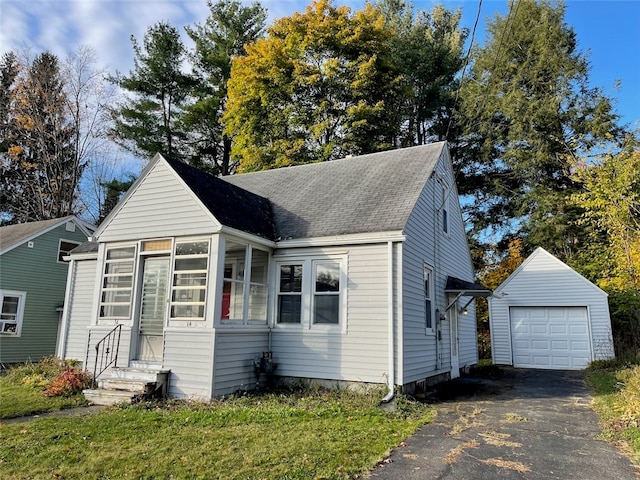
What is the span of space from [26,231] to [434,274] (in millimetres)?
16345

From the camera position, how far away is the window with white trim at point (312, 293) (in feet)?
30.7

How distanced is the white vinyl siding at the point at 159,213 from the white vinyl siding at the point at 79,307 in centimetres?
378

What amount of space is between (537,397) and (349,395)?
14.3ft

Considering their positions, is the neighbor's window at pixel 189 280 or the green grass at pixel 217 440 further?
the neighbor's window at pixel 189 280

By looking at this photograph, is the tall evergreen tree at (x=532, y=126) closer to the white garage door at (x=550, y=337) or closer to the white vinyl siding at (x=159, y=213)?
the white garage door at (x=550, y=337)

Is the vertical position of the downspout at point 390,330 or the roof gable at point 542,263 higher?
the roof gable at point 542,263

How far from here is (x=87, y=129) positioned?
26219 mm

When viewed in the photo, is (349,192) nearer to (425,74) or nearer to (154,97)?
(425,74)

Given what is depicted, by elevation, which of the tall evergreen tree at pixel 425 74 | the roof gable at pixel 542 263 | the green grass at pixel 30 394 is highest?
the tall evergreen tree at pixel 425 74

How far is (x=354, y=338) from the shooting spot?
892cm

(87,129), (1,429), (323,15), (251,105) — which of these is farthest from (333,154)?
(1,429)

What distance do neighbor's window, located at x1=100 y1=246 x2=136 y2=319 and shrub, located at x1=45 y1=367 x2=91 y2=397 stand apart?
4.39ft

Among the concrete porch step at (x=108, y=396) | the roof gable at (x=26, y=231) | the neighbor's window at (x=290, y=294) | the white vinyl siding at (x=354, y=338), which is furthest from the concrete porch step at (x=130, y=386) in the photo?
A: the roof gable at (x=26, y=231)

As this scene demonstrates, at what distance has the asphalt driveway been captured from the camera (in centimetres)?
471
